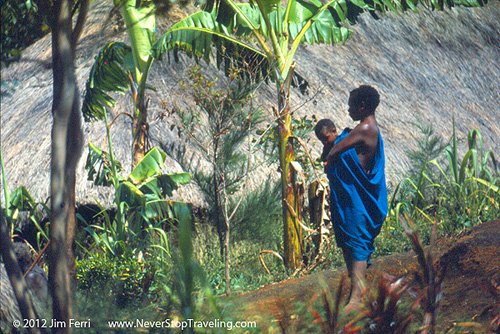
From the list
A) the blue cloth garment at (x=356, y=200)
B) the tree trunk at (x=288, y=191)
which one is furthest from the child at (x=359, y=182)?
the tree trunk at (x=288, y=191)

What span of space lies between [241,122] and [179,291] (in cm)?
537

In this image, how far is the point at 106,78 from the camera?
8352 mm

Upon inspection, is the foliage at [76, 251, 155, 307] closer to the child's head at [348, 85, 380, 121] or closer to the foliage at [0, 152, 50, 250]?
the foliage at [0, 152, 50, 250]

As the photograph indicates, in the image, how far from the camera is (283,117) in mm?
7340

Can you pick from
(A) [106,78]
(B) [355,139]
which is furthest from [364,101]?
(A) [106,78]

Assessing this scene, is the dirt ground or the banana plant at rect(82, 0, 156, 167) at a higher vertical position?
the banana plant at rect(82, 0, 156, 167)

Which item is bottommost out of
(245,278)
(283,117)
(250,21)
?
(245,278)

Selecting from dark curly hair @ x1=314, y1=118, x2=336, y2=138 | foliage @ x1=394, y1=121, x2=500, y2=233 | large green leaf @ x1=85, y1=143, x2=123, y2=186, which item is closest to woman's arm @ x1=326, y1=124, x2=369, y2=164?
dark curly hair @ x1=314, y1=118, x2=336, y2=138

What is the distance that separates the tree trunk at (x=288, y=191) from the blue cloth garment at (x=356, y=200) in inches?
67.8

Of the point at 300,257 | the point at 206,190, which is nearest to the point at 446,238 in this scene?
the point at 300,257

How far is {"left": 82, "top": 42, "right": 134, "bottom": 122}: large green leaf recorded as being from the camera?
817cm

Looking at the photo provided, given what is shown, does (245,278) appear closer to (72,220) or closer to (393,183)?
(72,220)

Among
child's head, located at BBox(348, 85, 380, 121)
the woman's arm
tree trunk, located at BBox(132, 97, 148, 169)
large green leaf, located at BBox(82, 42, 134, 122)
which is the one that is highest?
large green leaf, located at BBox(82, 42, 134, 122)

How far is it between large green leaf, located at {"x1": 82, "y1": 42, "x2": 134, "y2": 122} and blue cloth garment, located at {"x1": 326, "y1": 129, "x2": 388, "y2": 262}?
314 cm
